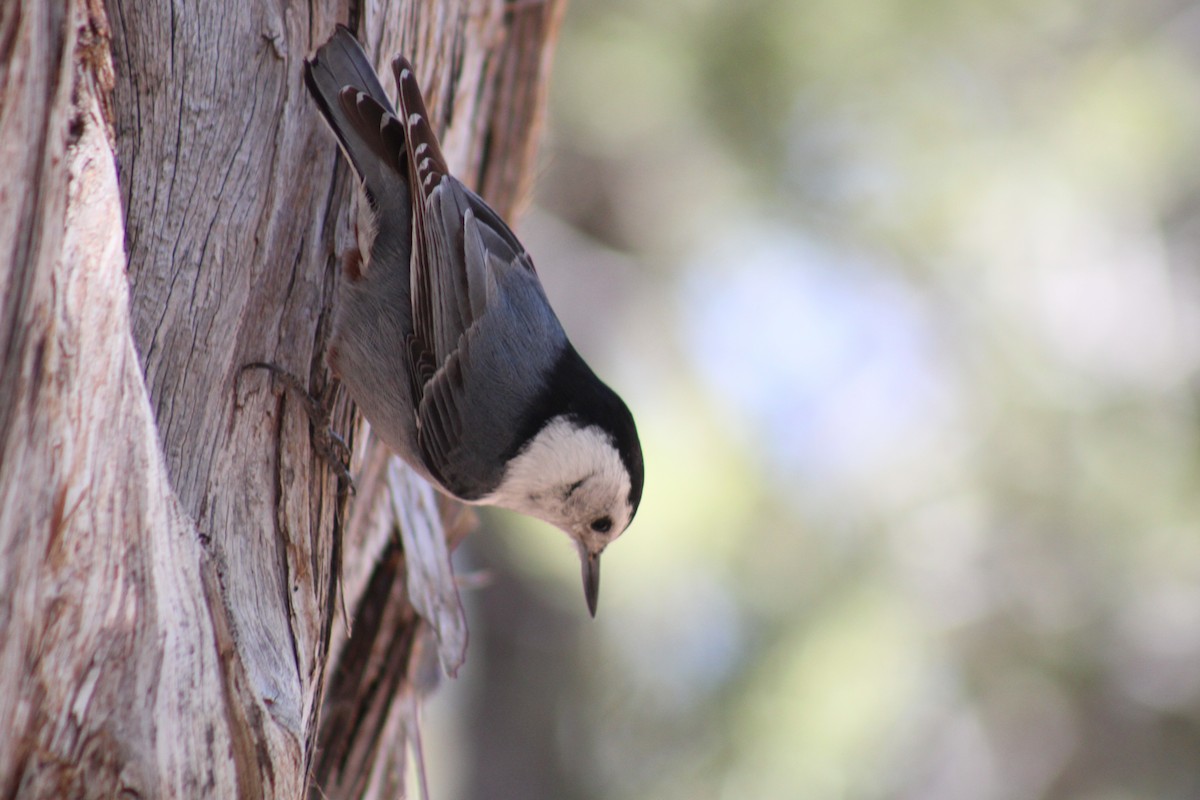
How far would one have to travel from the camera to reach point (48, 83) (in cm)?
149

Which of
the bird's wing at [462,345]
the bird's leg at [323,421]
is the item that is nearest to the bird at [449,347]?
the bird's wing at [462,345]

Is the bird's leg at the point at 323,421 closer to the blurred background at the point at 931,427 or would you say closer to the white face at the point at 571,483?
the white face at the point at 571,483

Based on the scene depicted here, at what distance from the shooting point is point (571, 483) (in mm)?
2666

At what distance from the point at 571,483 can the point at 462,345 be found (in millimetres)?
383

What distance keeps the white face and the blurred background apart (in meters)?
1.79

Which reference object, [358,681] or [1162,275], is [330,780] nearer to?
[358,681]

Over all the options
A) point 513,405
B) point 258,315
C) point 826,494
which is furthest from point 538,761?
point 258,315

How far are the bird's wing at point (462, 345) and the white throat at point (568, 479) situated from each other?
7 centimetres

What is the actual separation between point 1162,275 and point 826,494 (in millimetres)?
1486

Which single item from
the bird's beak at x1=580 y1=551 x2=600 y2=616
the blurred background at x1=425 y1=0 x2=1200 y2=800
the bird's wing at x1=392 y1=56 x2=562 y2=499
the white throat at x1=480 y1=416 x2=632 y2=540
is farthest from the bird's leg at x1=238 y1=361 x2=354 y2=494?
the blurred background at x1=425 y1=0 x2=1200 y2=800

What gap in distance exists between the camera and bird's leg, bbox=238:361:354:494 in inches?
85.7

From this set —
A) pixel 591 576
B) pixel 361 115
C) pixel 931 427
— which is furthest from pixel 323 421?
pixel 931 427

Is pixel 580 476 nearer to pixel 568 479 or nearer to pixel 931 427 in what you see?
pixel 568 479

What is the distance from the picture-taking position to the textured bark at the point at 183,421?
1.47 m
